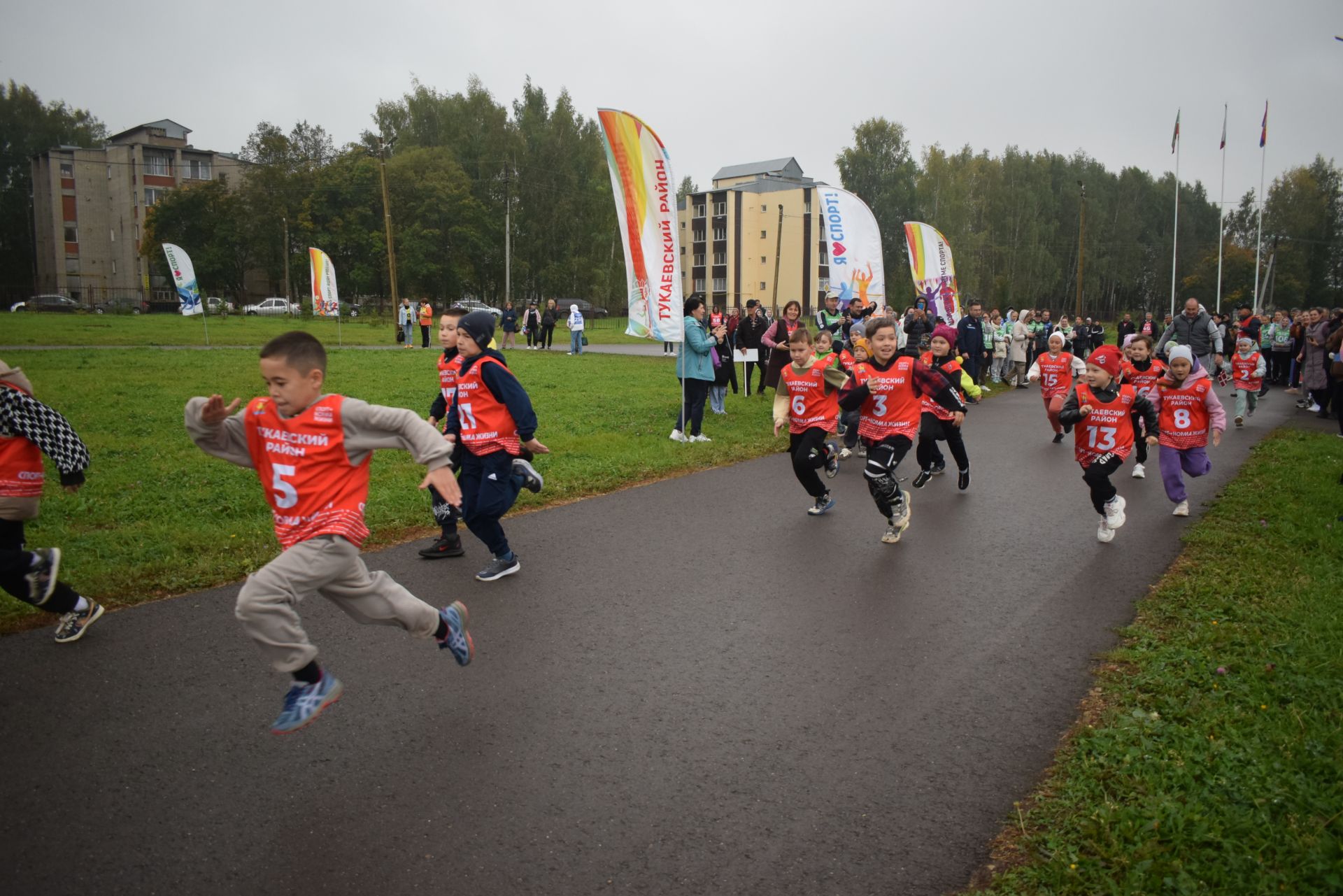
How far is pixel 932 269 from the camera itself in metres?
21.8

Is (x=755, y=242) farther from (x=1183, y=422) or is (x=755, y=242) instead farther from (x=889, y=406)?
(x=889, y=406)

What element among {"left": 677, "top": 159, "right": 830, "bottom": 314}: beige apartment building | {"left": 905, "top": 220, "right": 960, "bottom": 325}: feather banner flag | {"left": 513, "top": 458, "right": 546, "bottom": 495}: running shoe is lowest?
{"left": 513, "top": 458, "right": 546, "bottom": 495}: running shoe

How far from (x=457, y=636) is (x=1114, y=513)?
6114 millimetres

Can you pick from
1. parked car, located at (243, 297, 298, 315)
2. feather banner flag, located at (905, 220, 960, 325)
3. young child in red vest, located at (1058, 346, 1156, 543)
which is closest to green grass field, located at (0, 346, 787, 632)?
young child in red vest, located at (1058, 346, 1156, 543)

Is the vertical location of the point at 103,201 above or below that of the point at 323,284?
above

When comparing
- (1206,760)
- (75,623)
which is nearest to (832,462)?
(1206,760)

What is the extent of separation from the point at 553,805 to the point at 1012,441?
12321mm

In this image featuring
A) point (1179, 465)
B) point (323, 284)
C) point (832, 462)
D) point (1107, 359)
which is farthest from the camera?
A: point (323, 284)

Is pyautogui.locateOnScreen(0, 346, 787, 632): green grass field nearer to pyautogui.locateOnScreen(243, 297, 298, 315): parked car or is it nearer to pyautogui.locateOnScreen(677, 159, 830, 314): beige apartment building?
pyautogui.locateOnScreen(243, 297, 298, 315): parked car

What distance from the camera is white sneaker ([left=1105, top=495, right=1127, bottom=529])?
803cm

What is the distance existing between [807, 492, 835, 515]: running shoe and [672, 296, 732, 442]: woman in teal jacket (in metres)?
4.26

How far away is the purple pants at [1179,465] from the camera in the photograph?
925 centimetres

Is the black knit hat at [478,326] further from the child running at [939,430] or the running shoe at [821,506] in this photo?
the child running at [939,430]

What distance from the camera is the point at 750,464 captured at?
1198cm
